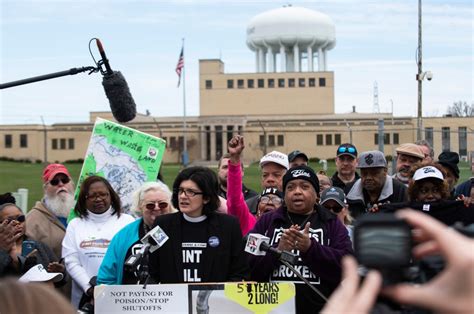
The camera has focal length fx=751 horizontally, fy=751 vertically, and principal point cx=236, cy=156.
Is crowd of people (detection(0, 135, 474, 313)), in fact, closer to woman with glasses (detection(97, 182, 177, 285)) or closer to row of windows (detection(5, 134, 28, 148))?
woman with glasses (detection(97, 182, 177, 285))

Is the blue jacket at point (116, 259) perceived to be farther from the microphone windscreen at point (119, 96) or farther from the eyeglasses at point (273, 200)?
the eyeglasses at point (273, 200)

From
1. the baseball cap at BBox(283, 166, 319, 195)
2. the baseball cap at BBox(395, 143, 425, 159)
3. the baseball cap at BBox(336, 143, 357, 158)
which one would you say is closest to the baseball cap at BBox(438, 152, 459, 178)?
the baseball cap at BBox(395, 143, 425, 159)

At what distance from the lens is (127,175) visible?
9.16 metres

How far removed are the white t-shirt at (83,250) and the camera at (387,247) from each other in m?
5.55

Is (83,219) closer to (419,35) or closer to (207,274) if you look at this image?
(207,274)

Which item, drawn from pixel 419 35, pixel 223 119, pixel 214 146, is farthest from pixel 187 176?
pixel 223 119

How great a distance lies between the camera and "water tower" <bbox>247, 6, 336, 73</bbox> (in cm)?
9894

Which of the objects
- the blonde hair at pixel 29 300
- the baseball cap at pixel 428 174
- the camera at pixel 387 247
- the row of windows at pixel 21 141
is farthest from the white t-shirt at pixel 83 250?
the row of windows at pixel 21 141

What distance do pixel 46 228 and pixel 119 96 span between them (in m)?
2.38

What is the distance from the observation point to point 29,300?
1.58 m

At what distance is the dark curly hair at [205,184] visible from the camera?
18.3ft

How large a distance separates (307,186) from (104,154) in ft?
13.4

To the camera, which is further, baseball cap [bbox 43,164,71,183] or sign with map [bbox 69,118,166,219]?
sign with map [bbox 69,118,166,219]

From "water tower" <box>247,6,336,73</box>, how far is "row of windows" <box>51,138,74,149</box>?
3878cm
